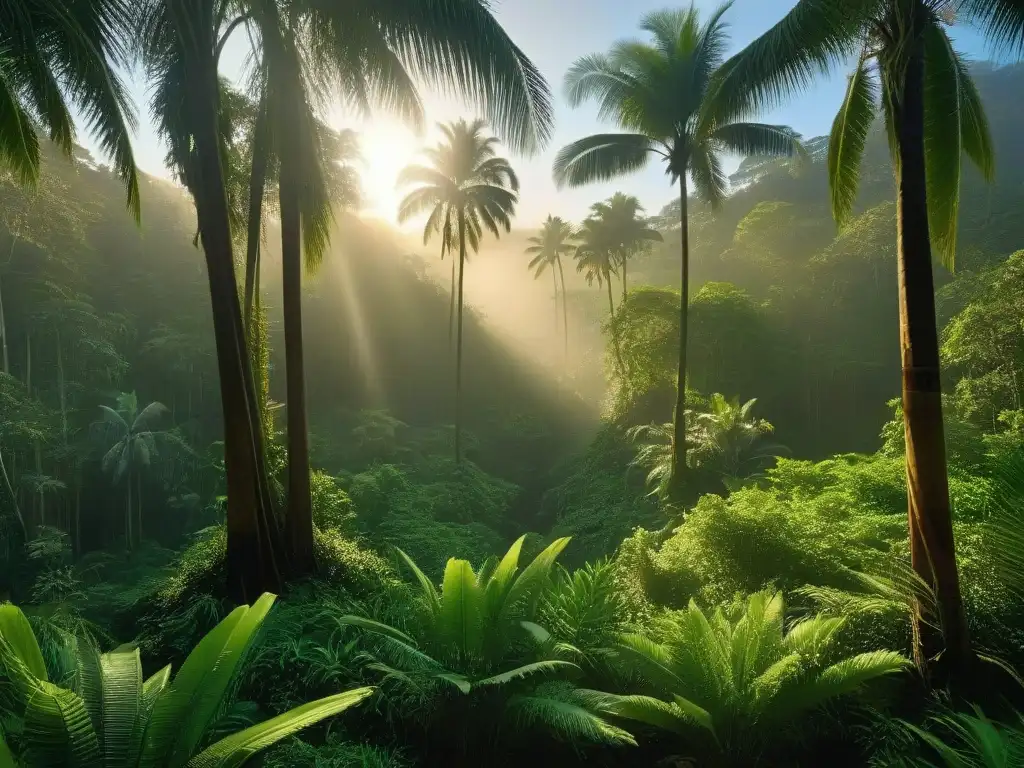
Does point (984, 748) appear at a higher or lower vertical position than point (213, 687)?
lower

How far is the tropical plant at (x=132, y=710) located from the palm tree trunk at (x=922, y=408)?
3888mm

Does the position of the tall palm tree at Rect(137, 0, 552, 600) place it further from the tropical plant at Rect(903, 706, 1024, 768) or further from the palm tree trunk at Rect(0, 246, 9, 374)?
the palm tree trunk at Rect(0, 246, 9, 374)

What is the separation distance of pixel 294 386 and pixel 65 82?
3933 millimetres

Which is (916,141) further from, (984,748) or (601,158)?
(601,158)

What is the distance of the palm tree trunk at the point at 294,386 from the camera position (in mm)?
6844

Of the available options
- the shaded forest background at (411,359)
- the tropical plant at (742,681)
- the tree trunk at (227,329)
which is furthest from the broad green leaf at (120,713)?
the shaded forest background at (411,359)

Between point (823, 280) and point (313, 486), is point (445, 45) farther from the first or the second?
point (823, 280)

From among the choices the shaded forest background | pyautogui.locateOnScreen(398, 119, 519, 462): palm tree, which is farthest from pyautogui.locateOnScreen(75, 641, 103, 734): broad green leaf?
pyautogui.locateOnScreen(398, 119, 519, 462): palm tree

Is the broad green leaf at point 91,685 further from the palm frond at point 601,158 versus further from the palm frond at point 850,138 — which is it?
the palm frond at point 601,158

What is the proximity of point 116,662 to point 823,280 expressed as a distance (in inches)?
1224

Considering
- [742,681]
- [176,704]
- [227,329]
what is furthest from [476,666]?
[227,329]

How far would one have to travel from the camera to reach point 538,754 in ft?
12.3

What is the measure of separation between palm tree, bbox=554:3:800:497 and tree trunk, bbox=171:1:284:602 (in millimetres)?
8910

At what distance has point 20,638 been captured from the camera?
105 inches
